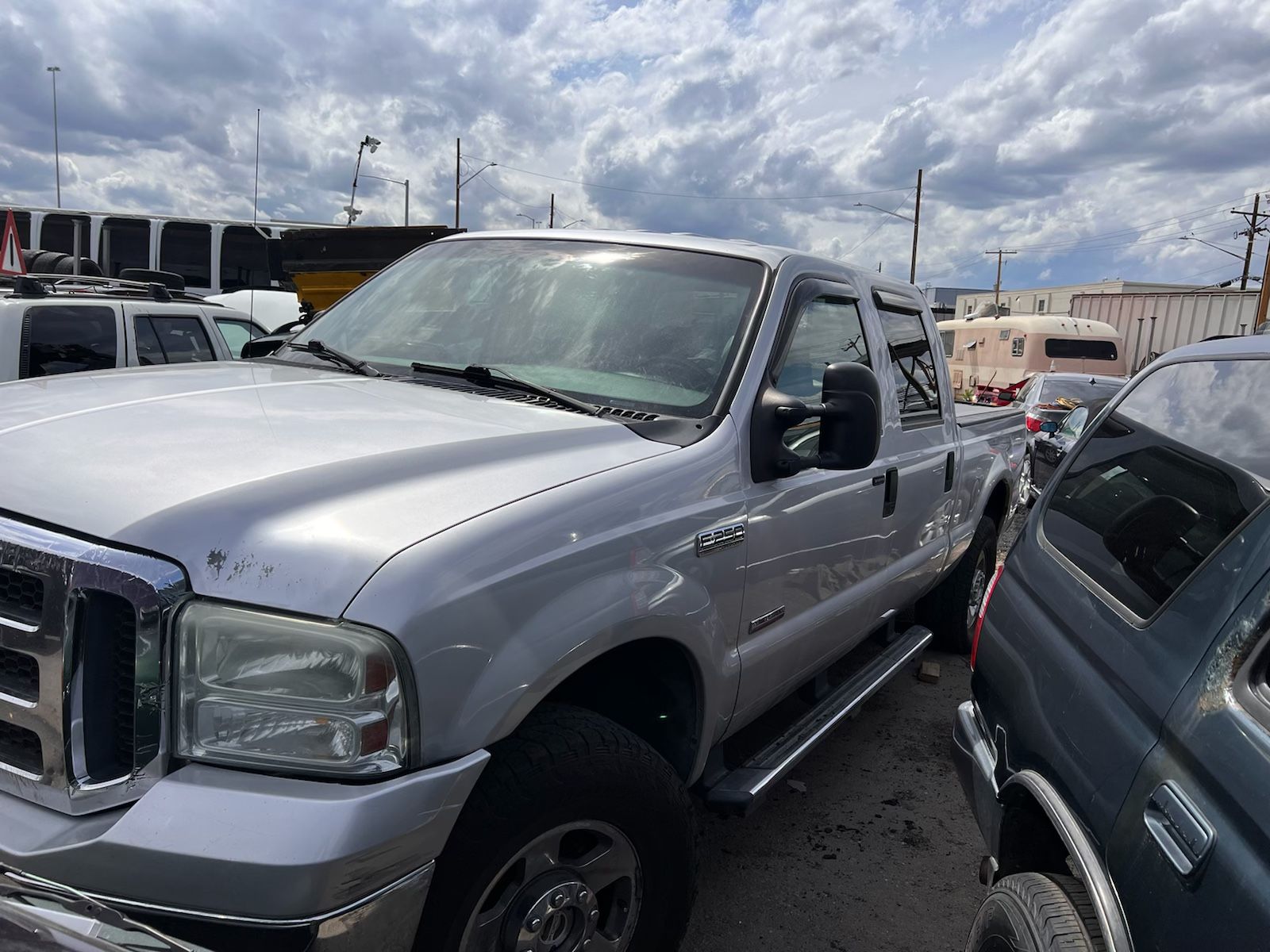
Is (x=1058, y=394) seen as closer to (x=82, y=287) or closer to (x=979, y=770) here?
(x=82, y=287)

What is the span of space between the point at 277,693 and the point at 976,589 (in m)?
4.76

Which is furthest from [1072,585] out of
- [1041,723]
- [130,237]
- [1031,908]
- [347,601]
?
[130,237]

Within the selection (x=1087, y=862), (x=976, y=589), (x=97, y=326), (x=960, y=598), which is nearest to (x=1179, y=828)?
(x=1087, y=862)

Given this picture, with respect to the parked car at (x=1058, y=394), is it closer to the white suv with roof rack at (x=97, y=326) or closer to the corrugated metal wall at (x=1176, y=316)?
the white suv with roof rack at (x=97, y=326)

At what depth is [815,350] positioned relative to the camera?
3365mm

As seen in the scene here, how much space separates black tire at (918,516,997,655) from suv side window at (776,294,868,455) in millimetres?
2050

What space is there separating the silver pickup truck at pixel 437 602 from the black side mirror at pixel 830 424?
0.01 m

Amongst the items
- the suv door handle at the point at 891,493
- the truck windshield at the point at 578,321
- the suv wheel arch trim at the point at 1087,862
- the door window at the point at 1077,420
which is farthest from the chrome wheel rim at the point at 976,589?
the suv wheel arch trim at the point at 1087,862

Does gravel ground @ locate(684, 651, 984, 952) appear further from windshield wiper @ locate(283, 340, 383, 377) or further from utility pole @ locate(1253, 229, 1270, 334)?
utility pole @ locate(1253, 229, 1270, 334)

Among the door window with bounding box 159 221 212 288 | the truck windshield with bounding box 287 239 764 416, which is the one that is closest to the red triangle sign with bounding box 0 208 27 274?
the truck windshield with bounding box 287 239 764 416

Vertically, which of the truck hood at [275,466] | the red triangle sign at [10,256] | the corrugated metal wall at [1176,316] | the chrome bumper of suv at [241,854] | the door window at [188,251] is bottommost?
the chrome bumper of suv at [241,854]

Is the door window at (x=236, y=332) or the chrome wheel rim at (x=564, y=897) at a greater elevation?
the door window at (x=236, y=332)

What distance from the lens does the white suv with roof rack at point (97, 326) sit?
20.3 feet

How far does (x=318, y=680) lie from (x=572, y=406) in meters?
1.21
